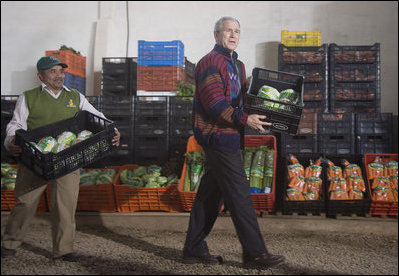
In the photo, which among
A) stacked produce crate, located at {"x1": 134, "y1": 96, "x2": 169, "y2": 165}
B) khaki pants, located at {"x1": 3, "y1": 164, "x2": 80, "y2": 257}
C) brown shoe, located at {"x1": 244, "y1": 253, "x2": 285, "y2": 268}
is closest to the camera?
brown shoe, located at {"x1": 244, "y1": 253, "x2": 285, "y2": 268}

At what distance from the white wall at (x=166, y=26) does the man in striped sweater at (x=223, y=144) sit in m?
0.20

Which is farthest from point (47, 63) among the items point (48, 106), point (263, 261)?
point (263, 261)

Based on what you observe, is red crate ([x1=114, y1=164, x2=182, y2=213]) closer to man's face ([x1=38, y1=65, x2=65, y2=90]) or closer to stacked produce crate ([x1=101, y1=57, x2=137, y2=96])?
stacked produce crate ([x1=101, y1=57, x2=137, y2=96])

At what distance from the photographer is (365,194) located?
3.31 m

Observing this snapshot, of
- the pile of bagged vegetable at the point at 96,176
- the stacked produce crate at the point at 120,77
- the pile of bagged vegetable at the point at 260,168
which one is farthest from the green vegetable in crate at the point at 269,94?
the pile of bagged vegetable at the point at 96,176

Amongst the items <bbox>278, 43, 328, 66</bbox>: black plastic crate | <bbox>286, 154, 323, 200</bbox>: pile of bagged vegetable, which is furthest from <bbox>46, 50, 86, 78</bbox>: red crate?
<bbox>278, 43, 328, 66</bbox>: black plastic crate

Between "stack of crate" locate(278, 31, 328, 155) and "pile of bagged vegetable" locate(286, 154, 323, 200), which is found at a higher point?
"stack of crate" locate(278, 31, 328, 155)

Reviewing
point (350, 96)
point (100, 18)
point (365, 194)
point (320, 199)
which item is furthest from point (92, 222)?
point (350, 96)

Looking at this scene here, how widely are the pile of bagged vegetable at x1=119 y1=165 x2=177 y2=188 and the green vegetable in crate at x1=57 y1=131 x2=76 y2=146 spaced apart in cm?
174

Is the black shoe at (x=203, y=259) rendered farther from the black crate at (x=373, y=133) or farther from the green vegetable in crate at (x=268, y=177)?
the black crate at (x=373, y=133)

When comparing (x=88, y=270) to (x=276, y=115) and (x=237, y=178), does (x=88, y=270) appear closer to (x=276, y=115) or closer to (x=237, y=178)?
(x=237, y=178)

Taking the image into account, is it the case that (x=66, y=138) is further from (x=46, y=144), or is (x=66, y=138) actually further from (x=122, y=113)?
(x=122, y=113)

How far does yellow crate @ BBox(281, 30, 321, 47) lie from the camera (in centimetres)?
354

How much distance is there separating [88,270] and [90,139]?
456mm
